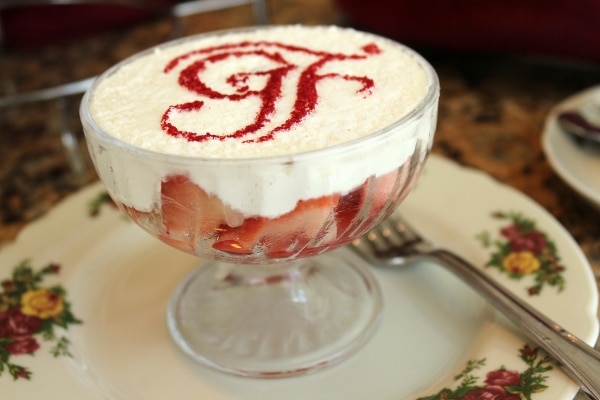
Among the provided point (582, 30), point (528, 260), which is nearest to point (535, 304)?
point (528, 260)

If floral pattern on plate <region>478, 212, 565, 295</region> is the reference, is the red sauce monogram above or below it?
above

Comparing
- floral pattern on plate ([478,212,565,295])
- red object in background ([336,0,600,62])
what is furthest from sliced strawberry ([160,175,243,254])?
red object in background ([336,0,600,62])

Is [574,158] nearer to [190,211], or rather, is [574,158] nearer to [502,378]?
[502,378]

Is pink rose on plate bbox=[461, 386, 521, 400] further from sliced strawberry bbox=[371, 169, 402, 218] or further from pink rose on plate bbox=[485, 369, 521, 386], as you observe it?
sliced strawberry bbox=[371, 169, 402, 218]

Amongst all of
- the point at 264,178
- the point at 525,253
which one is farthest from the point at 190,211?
the point at 525,253

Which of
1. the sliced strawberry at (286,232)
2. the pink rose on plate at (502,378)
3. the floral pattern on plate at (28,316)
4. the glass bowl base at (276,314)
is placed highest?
the sliced strawberry at (286,232)

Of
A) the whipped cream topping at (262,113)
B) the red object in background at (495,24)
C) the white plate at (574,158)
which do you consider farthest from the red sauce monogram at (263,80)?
the red object in background at (495,24)

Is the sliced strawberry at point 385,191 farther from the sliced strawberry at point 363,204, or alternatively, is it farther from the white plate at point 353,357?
the white plate at point 353,357
